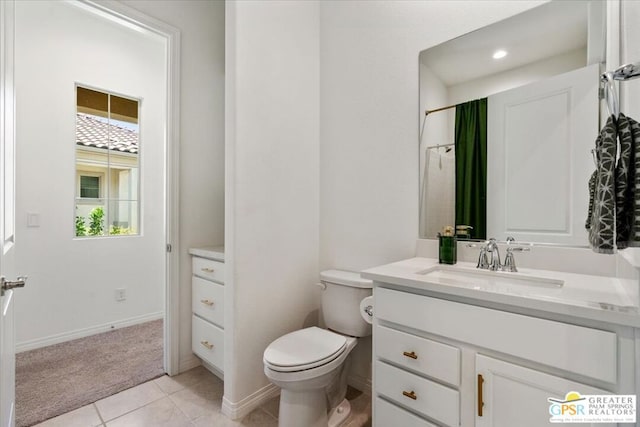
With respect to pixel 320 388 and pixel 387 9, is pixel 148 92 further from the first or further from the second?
pixel 320 388

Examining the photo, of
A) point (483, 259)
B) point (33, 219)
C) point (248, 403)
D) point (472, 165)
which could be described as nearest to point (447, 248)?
point (483, 259)

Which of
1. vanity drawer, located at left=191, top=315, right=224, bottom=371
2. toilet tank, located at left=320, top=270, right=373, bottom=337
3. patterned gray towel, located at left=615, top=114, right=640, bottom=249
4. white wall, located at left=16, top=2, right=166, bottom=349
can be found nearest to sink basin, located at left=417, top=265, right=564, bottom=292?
patterned gray towel, located at left=615, top=114, right=640, bottom=249

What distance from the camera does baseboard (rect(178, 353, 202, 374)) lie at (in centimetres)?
217

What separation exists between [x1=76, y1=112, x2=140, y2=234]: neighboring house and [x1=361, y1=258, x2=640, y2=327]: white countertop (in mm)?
2886

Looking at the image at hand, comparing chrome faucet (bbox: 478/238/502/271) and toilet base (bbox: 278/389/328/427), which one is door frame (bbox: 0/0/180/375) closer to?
toilet base (bbox: 278/389/328/427)

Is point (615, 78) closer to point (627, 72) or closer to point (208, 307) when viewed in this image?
point (627, 72)

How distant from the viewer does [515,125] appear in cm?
140

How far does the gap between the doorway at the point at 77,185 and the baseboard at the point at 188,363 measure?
0.06 meters

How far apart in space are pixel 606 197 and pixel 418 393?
89cm

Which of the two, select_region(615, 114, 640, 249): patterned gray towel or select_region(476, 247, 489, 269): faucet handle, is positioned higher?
select_region(615, 114, 640, 249): patterned gray towel

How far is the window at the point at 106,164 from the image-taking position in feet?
9.26

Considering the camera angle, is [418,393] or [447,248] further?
[447,248]

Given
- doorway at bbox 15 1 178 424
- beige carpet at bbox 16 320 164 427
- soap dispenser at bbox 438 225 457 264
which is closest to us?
soap dispenser at bbox 438 225 457 264

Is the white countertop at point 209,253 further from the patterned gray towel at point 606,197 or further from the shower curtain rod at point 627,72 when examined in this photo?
the shower curtain rod at point 627,72
